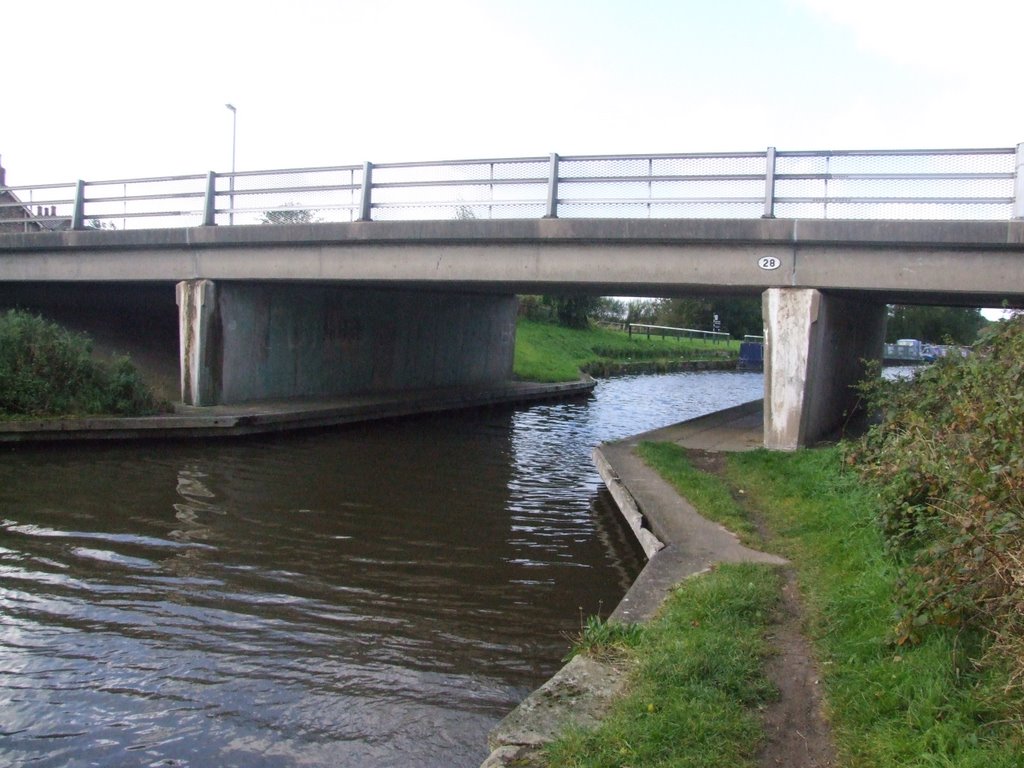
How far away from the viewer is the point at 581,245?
15328mm

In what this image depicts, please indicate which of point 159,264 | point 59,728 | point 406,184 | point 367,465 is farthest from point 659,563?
point 159,264

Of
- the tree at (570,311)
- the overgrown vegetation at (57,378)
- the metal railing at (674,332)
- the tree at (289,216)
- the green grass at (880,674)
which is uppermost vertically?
the tree at (289,216)

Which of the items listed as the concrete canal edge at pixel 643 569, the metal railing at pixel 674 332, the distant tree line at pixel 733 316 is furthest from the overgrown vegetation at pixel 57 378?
the metal railing at pixel 674 332

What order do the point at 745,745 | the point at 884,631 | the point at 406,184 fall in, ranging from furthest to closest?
1. the point at 406,184
2. the point at 884,631
3. the point at 745,745

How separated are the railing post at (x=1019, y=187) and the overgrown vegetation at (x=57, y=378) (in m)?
15.2

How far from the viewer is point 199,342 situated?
18.7m

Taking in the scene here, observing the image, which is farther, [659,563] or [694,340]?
[694,340]

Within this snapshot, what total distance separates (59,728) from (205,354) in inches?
560

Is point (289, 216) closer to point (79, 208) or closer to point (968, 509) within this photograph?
point (79, 208)

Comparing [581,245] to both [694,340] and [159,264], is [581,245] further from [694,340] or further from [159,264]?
[694,340]

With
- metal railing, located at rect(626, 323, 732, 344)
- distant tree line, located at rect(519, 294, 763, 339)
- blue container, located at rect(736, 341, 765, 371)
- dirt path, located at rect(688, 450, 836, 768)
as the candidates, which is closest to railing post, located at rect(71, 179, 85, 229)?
dirt path, located at rect(688, 450, 836, 768)

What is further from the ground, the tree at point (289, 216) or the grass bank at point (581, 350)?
the tree at point (289, 216)

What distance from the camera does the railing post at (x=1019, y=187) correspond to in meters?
12.0

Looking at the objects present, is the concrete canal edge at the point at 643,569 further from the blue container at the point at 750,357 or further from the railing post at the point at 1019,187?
the blue container at the point at 750,357
